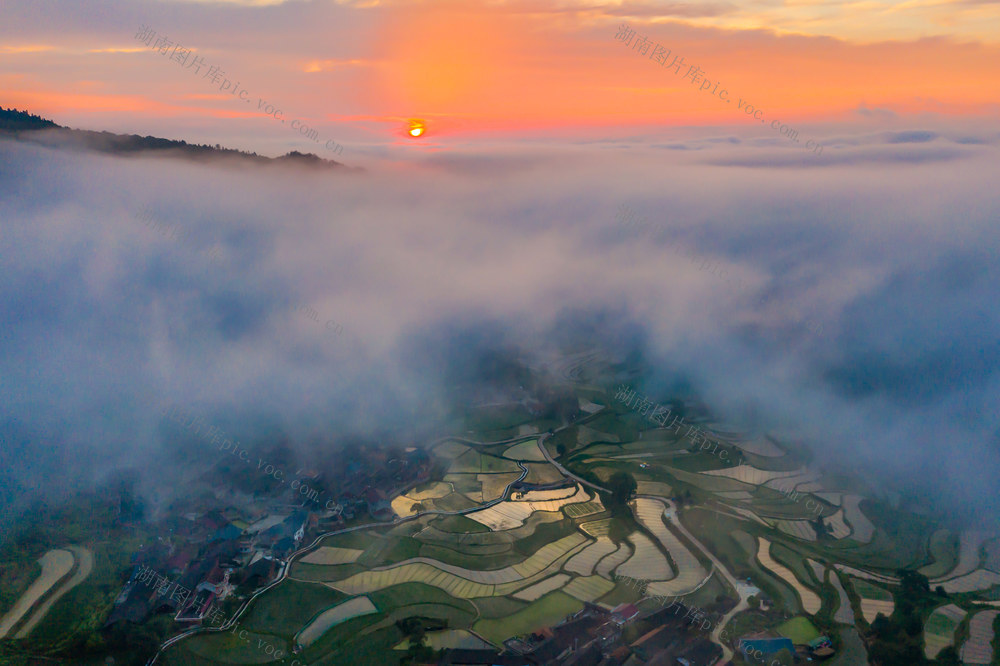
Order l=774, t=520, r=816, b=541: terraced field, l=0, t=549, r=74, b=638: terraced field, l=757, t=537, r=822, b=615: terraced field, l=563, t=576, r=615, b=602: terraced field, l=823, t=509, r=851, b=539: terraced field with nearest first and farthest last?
l=0, t=549, r=74, b=638: terraced field < l=757, t=537, r=822, b=615: terraced field < l=563, t=576, r=615, b=602: terraced field < l=774, t=520, r=816, b=541: terraced field < l=823, t=509, r=851, b=539: terraced field

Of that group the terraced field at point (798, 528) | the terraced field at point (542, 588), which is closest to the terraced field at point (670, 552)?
the terraced field at point (542, 588)

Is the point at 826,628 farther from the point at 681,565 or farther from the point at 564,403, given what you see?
the point at 564,403

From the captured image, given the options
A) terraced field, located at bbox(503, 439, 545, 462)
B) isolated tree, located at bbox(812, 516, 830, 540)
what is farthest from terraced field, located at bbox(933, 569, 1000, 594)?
terraced field, located at bbox(503, 439, 545, 462)

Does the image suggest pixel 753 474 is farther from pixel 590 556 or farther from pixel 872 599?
pixel 590 556

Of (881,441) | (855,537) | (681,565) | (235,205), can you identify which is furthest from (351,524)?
(235,205)

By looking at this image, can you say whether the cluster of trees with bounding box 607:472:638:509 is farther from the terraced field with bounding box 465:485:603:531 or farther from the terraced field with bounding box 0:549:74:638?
the terraced field with bounding box 0:549:74:638

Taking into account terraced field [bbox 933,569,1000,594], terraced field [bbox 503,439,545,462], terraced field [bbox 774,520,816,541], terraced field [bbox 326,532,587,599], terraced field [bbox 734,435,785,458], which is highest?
terraced field [bbox 734,435,785,458]

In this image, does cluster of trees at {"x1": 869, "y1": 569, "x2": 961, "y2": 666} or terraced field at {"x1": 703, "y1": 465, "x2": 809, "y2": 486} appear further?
terraced field at {"x1": 703, "y1": 465, "x2": 809, "y2": 486}
